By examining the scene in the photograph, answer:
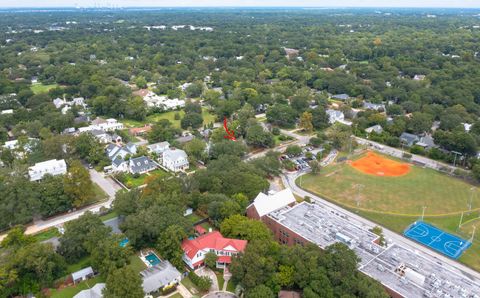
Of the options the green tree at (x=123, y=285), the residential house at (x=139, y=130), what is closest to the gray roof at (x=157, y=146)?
the residential house at (x=139, y=130)


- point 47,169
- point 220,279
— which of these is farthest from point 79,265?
point 47,169

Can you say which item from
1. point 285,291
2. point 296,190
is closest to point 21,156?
point 296,190

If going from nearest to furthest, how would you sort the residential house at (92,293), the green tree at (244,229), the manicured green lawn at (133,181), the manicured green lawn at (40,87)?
the residential house at (92,293) < the green tree at (244,229) < the manicured green lawn at (133,181) < the manicured green lawn at (40,87)

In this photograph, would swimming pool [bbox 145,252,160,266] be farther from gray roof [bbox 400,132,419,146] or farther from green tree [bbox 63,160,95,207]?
gray roof [bbox 400,132,419,146]

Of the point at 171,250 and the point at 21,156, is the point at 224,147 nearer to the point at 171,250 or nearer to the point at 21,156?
the point at 171,250

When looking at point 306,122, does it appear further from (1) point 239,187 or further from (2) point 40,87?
(2) point 40,87

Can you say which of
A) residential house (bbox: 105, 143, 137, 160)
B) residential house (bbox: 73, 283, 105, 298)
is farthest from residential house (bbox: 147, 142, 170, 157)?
residential house (bbox: 73, 283, 105, 298)

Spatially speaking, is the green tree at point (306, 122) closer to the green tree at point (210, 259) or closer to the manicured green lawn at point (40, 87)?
the green tree at point (210, 259)
